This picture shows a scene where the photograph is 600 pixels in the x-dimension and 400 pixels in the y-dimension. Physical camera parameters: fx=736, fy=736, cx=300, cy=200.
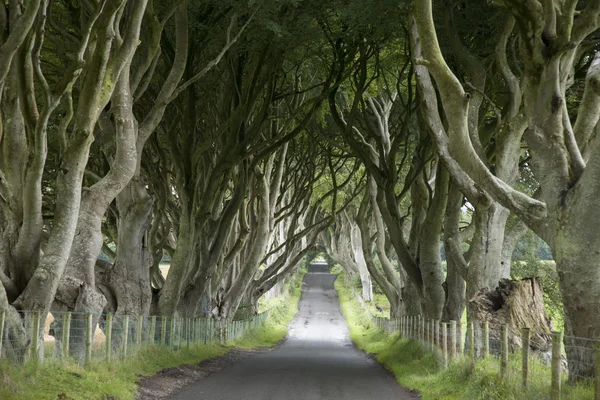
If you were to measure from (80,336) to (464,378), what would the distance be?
21.5ft

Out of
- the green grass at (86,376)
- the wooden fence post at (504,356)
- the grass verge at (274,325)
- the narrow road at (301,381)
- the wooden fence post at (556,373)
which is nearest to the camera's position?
the wooden fence post at (556,373)

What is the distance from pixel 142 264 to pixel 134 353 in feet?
8.98

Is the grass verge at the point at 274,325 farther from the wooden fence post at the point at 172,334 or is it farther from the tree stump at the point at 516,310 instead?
the tree stump at the point at 516,310

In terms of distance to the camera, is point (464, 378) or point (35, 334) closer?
point (35, 334)

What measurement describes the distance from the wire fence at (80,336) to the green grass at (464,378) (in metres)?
5.77

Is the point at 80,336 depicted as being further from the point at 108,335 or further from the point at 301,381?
the point at 301,381

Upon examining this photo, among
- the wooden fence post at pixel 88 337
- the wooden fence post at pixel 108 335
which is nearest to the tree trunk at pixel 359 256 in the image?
the wooden fence post at pixel 108 335

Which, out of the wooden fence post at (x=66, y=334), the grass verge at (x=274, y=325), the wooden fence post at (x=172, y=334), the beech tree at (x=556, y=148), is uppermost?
the beech tree at (x=556, y=148)

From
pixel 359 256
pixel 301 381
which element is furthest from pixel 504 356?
pixel 359 256

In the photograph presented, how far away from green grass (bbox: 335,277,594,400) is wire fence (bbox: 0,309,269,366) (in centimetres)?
577

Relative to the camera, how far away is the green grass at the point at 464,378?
9203mm

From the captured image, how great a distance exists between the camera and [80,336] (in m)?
12.5

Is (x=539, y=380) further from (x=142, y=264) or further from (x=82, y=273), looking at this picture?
(x=142, y=264)

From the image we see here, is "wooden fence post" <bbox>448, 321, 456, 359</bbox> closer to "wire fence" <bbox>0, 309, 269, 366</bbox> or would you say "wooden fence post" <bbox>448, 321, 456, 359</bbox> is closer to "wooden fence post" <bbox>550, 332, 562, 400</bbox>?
"wooden fence post" <bbox>550, 332, 562, 400</bbox>
